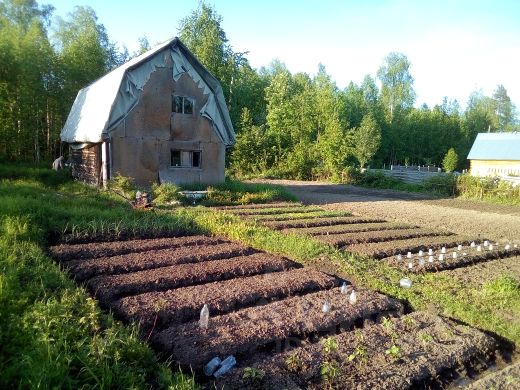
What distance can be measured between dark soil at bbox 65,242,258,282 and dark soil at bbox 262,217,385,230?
2.57 m

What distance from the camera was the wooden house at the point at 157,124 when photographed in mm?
14898

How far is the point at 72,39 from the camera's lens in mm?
28906

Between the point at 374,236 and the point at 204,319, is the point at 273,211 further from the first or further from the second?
the point at 204,319

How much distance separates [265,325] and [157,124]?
42.2 ft

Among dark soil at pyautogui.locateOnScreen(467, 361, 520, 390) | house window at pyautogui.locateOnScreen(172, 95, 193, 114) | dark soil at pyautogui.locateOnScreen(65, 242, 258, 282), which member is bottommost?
dark soil at pyautogui.locateOnScreen(467, 361, 520, 390)

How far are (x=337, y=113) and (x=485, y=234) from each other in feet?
70.6

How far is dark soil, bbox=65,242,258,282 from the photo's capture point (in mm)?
5874

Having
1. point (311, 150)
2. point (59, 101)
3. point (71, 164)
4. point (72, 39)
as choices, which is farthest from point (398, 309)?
point (72, 39)

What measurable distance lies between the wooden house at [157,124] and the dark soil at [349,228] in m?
7.94

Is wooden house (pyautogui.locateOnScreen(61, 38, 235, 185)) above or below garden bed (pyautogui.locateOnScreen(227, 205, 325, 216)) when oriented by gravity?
above

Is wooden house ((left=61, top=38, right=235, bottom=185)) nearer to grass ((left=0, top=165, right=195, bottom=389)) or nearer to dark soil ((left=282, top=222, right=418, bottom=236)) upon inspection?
dark soil ((left=282, top=222, right=418, bottom=236))

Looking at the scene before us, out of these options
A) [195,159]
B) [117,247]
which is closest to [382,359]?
[117,247]

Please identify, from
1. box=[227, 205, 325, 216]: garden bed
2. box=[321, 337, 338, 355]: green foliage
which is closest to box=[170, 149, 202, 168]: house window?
box=[227, 205, 325, 216]: garden bed

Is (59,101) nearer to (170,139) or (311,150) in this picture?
(170,139)
